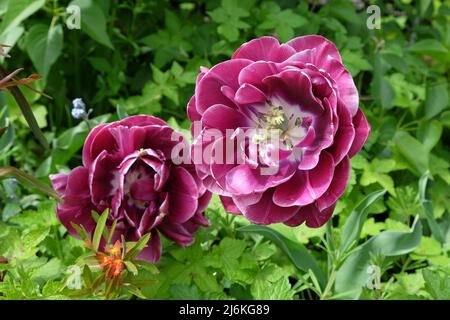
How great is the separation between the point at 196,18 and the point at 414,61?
2.09ft

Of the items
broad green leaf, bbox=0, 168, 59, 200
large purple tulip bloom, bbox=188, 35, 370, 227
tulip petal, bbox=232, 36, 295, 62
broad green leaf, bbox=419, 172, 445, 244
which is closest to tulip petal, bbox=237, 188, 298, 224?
large purple tulip bloom, bbox=188, 35, 370, 227

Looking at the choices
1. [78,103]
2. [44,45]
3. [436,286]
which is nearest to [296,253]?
[436,286]

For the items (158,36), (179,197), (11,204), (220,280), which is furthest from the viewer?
(158,36)

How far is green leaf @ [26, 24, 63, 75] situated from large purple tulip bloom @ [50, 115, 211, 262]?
58cm

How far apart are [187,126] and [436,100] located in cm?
68

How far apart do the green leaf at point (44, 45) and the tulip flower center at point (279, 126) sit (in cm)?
74

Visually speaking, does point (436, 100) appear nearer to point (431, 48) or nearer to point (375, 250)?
point (431, 48)

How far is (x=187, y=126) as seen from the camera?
5.41 feet

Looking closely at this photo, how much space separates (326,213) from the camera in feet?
3.43

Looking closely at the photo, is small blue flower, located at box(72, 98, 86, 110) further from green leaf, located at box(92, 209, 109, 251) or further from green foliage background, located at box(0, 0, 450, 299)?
green leaf, located at box(92, 209, 109, 251)

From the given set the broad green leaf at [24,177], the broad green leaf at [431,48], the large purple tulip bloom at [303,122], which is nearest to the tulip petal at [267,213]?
the large purple tulip bloom at [303,122]

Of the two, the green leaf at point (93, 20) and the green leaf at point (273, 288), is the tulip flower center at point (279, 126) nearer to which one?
the green leaf at point (273, 288)
